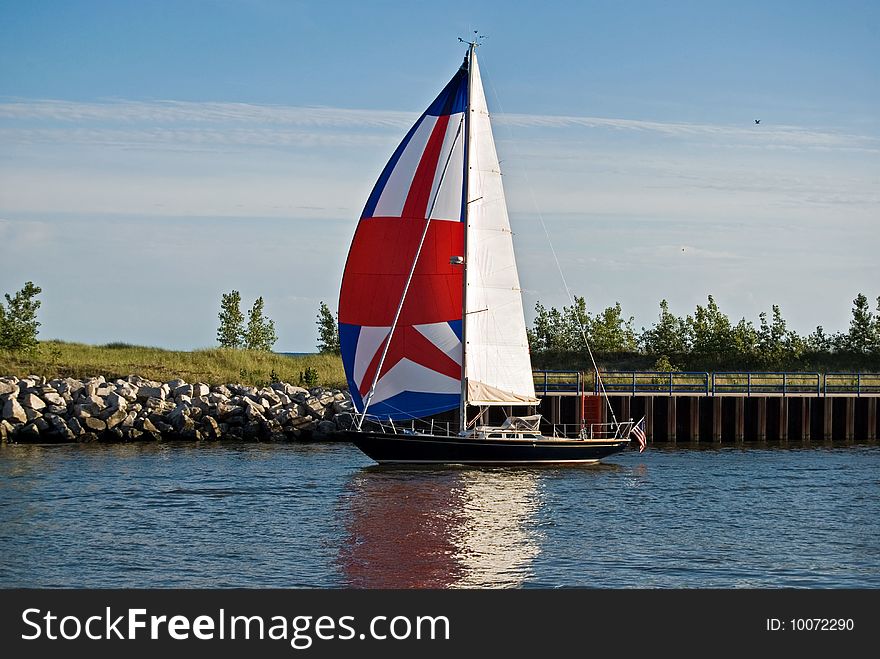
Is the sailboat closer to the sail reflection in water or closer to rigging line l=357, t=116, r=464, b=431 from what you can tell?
rigging line l=357, t=116, r=464, b=431

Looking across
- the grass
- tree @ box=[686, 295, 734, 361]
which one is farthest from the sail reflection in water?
tree @ box=[686, 295, 734, 361]

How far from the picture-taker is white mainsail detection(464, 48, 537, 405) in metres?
40.3

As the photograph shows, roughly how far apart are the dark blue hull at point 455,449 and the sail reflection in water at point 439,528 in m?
0.58

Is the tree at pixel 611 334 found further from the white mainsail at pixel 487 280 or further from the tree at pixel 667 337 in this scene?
the white mainsail at pixel 487 280

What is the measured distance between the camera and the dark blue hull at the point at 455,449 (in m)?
39.1

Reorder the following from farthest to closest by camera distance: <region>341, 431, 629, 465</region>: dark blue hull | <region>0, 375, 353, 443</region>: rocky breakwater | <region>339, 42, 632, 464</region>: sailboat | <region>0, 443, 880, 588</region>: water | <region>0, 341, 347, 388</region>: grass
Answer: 1. <region>0, 341, 347, 388</region>: grass
2. <region>0, 375, 353, 443</region>: rocky breakwater
3. <region>339, 42, 632, 464</region>: sailboat
4. <region>341, 431, 629, 465</region>: dark blue hull
5. <region>0, 443, 880, 588</region>: water

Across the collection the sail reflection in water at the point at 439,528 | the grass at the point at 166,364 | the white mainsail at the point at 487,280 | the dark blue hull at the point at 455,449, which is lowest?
the sail reflection in water at the point at 439,528

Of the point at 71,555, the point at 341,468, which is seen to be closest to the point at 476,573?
the point at 71,555

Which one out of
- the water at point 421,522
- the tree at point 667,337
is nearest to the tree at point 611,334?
the tree at point 667,337

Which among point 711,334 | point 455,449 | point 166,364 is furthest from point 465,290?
point 711,334

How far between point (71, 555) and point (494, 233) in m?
20.5

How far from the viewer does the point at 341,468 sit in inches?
1551

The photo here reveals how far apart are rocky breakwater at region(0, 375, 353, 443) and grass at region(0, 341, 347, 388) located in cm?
499
